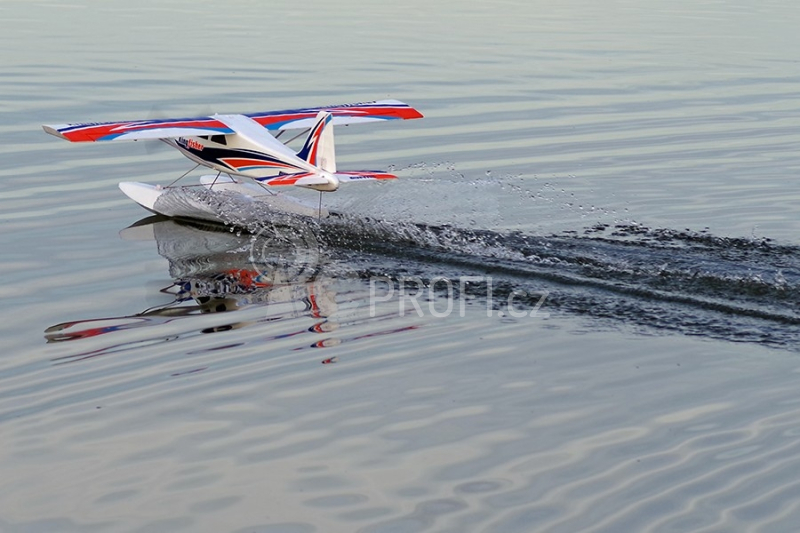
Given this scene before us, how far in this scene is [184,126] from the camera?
53.0 ft

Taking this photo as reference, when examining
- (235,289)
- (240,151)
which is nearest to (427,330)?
(235,289)

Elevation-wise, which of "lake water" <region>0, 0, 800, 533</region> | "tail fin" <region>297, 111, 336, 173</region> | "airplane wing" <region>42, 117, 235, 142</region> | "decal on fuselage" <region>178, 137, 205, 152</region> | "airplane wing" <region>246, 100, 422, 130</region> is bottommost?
"lake water" <region>0, 0, 800, 533</region>

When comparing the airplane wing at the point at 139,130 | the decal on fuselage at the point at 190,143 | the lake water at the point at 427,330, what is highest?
the airplane wing at the point at 139,130

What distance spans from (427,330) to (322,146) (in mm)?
4345

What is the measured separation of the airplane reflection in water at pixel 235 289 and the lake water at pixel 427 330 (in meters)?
0.05

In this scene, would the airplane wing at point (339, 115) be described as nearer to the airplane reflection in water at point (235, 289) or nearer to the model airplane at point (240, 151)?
the model airplane at point (240, 151)

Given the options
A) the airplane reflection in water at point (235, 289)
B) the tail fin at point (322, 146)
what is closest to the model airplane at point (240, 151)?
the tail fin at point (322, 146)

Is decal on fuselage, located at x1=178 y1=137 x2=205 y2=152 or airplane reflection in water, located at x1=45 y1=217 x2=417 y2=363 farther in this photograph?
decal on fuselage, located at x1=178 y1=137 x2=205 y2=152

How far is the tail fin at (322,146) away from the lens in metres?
14.2

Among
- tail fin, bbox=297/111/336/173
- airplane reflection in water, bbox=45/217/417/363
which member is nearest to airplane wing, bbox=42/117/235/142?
airplane reflection in water, bbox=45/217/417/363

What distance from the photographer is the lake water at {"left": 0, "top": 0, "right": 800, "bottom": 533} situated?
24.6ft

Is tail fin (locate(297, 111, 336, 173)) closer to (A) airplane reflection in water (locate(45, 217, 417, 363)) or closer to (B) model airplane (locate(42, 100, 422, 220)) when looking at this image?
(B) model airplane (locate(42, 100, 422, 220))

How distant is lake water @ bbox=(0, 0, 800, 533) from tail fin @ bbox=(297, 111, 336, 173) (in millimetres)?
871

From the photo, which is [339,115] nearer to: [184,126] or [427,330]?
[184,126]
